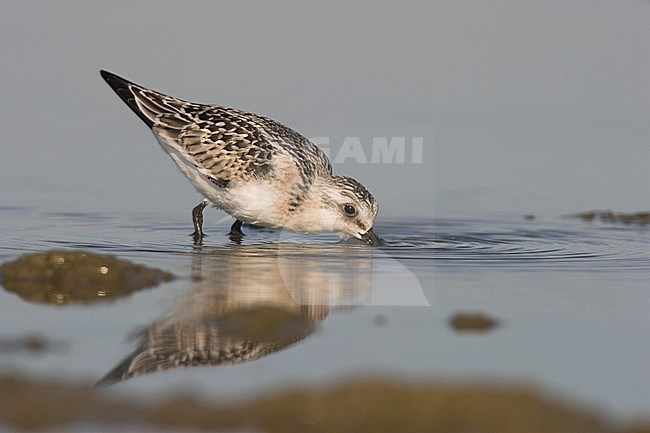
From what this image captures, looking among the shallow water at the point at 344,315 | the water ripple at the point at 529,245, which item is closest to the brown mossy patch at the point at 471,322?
the shallow water at the point at 344,315

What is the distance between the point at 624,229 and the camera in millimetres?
10227

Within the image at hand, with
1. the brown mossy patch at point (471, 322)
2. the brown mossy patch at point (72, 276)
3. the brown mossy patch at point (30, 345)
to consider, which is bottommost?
the brown mossy patch at point (30, 345)

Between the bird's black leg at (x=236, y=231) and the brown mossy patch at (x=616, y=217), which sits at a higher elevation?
the brown mossy patch at (x=616, y=217)

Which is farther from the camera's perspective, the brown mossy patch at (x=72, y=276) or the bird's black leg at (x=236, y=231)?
the bird's black leg at (x=236, y=231)

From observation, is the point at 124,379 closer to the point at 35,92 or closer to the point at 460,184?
the point at 460,184

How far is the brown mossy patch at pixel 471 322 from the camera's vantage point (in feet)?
19.7

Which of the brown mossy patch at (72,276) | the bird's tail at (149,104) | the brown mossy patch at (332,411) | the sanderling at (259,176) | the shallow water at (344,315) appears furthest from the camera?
the bird's tail at (149,104)

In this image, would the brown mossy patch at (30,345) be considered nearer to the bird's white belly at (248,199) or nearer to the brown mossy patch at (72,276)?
the brown mossy patch at (72,276)

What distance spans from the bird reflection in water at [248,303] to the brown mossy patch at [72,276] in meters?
0.41

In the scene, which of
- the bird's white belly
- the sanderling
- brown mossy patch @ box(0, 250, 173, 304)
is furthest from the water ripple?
brown mossy patch @ box(0, 250, 173, 304)

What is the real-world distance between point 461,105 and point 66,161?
4.41m

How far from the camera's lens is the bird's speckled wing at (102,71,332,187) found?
976cm

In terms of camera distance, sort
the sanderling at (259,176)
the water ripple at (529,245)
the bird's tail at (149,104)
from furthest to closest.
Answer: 1. the bird's tail at (149,104)
2. the sanderling at (259,176)
3. the water ripple at (529,245)

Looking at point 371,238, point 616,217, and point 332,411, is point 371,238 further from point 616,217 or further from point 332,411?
point 332,411
